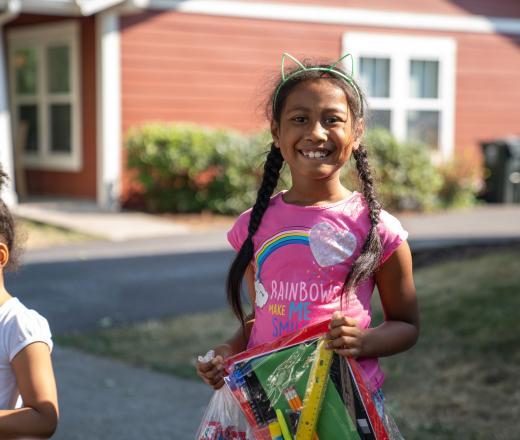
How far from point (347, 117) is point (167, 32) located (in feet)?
43.6

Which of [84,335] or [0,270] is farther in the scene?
[84,335]

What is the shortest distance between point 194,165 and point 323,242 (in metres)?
11.8

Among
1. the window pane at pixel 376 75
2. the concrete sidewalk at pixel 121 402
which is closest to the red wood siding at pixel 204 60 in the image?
the window pane at pixel 376 75

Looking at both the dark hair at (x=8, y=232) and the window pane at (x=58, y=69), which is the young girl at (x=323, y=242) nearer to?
the dark hair at (x=8, y=232)

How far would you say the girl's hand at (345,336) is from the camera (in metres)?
2.43

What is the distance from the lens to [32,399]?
2.43 meters

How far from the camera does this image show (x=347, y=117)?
265cm

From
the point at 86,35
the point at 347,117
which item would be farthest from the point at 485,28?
the point at 347,117

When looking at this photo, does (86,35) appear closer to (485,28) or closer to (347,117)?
(485,28)

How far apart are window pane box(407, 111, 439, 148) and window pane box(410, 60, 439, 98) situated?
333 millimetres

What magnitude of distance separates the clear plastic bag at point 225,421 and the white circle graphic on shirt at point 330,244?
0.41m

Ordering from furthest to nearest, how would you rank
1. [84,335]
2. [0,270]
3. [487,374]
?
[84,335] < [487,374] < [0,270]


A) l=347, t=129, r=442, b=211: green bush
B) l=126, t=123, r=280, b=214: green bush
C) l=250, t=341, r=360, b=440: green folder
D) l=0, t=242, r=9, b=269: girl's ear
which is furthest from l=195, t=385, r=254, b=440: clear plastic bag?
l=347, t=129, r=442, b=211: green bush

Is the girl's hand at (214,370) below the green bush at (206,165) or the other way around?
the other way around
